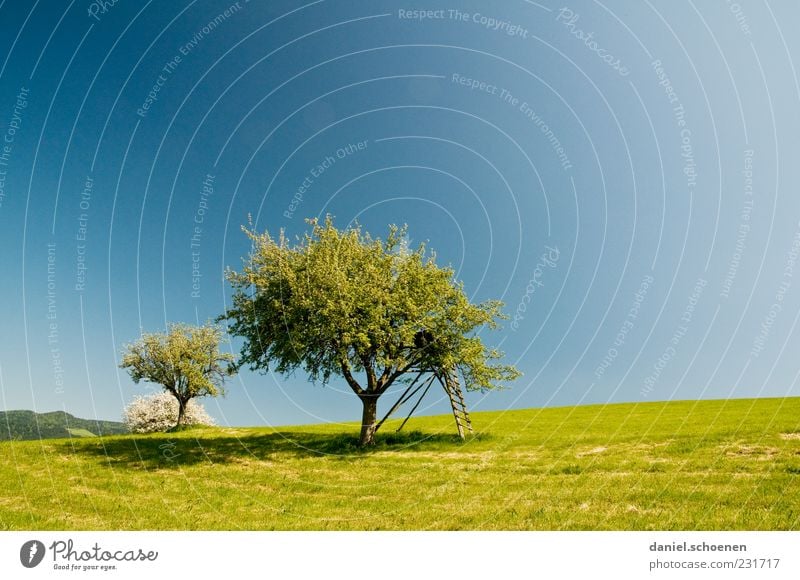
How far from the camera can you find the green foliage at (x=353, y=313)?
27.0 meters

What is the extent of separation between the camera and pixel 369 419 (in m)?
28.5

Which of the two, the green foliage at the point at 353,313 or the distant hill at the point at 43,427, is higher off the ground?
the green foliage at the point at 353,313

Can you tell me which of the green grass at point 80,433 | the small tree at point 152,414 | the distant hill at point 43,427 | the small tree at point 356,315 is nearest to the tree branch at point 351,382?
the small tree at point 356,315

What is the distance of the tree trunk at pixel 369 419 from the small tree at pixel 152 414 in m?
35.5

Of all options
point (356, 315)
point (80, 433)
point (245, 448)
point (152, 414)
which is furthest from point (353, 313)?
point (152, 414)

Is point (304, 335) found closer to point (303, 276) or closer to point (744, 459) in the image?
point (303, 276)

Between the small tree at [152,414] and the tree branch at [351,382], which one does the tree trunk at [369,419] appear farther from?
the small tree at [152,414]

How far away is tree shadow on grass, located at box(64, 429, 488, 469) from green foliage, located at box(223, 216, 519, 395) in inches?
143

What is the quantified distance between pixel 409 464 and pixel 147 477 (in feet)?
40.3

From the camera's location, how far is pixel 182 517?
1440 centimetres

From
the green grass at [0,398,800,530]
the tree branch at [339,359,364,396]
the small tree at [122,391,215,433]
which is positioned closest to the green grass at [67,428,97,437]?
the green grass at [0,398,800,530]

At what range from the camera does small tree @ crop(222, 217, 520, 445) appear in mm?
27031
